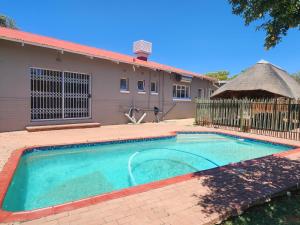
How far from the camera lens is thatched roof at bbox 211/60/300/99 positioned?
47.0 feet

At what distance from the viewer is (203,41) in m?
21.1

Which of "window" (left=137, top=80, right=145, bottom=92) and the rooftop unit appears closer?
"window" (left=137, top=80, right=145, bottom=92)

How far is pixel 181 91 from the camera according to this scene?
20.0m

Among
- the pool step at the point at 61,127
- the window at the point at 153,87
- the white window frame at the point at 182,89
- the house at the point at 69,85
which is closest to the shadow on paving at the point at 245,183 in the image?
the pool step at the point at 61,127

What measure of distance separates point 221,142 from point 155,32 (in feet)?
50.2

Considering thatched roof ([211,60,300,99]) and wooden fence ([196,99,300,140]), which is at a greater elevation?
thatched roof ([211,60,300,99])

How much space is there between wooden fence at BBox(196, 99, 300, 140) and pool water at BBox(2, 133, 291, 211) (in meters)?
2.30

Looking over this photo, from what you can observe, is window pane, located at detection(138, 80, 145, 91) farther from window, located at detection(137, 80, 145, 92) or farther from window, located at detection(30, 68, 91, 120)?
window, located at detection(30, 68, 91, 120)

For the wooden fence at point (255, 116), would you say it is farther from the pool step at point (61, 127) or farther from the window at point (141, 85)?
the pool step at point (61, 127)

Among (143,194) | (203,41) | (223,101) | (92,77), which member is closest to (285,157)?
(143,194)

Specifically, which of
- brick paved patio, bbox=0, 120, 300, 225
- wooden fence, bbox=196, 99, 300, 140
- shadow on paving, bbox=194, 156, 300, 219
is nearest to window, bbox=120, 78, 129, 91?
wooden fence, bbox=196, 99, 300, 140

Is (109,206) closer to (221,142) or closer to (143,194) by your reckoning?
(143,194)

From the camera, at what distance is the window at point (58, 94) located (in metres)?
11.5

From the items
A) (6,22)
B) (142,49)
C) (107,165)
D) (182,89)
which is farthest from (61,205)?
(6,22)
